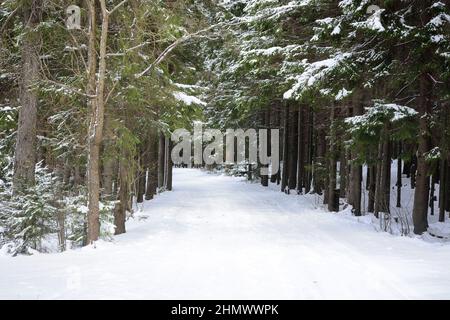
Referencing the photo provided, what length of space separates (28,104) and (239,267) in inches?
316

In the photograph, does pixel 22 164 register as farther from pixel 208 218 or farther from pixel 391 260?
pixel 391 260

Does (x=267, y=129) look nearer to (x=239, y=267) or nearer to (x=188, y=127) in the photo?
Answer: (x=188, y=127)

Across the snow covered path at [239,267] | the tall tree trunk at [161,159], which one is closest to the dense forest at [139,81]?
the snow covered path at [239,267]

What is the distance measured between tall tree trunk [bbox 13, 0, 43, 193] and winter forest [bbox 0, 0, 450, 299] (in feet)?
0.18

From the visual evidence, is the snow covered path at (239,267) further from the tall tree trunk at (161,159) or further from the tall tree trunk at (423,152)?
the tall tree trunk at (161,159)

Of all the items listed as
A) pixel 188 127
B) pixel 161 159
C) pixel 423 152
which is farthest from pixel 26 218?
pixel 161 159

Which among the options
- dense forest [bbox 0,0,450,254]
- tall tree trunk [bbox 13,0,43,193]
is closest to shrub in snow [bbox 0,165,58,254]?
dense forest [bbox 0,0,450,254]

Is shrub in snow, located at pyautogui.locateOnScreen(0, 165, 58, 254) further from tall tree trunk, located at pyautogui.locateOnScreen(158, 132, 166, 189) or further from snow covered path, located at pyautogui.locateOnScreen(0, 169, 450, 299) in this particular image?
tall tree trunk, located at pyautogui.locateOnScreen(158, 132, 166, 189)

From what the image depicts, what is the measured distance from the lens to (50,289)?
17.8ft

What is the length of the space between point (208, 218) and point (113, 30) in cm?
679

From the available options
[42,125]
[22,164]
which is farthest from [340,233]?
[42,125]

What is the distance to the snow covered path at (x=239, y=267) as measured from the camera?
5.41 m

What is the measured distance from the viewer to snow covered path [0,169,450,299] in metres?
5.41

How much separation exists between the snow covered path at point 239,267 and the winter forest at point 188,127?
0.13ft
